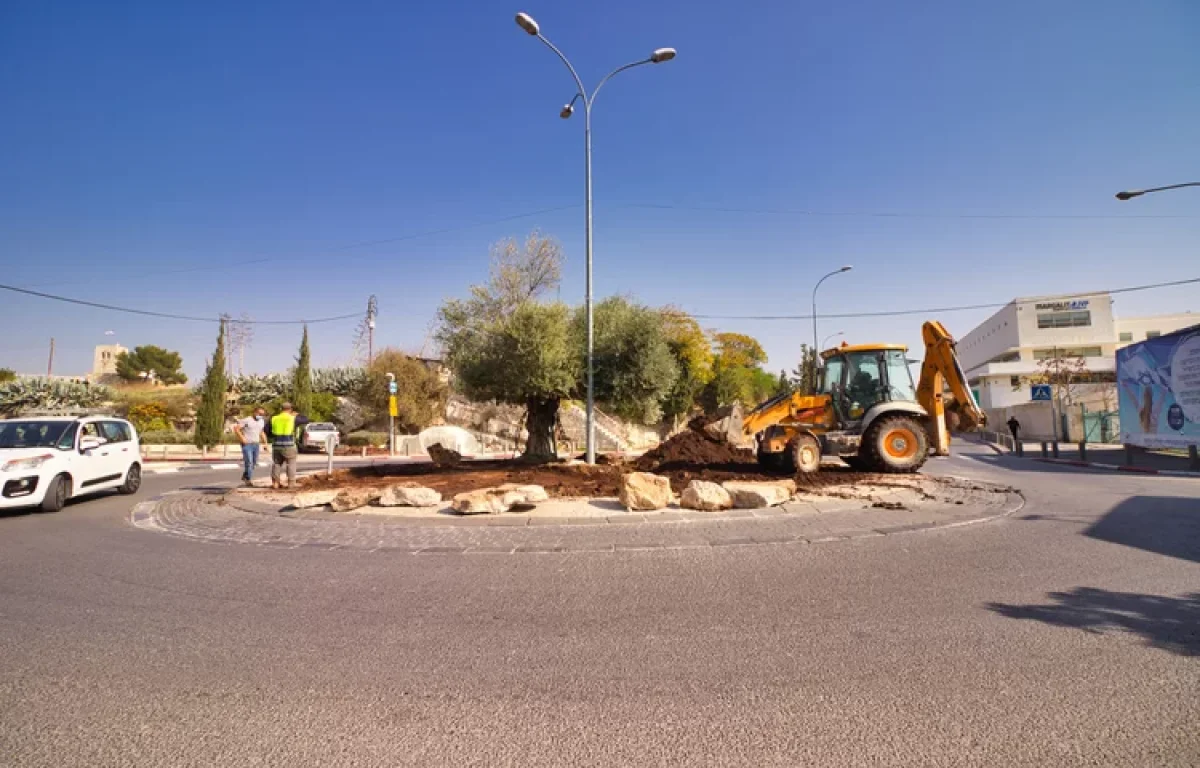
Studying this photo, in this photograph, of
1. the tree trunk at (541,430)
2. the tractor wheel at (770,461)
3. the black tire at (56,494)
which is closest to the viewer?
the black tire at (56,494)

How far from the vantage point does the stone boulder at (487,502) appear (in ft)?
28.7

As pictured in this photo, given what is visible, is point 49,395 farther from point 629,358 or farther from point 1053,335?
point 1053,335

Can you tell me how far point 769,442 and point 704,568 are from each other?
777 cm

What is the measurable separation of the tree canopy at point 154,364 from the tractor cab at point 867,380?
8446 centimetres

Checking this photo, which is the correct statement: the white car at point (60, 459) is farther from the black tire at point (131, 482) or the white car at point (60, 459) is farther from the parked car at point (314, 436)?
the parked car at point (314, 436)

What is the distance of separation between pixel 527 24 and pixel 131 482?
12.8 meters

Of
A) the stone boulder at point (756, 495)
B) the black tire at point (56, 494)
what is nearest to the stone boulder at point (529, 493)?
the stone boulder at point (756, 495)

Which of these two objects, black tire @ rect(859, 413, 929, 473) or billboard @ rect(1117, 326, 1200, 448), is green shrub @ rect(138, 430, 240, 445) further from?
billboard @ rect(1117, 326, 1200, 448)

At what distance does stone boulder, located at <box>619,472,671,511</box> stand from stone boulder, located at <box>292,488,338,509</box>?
14.9ft

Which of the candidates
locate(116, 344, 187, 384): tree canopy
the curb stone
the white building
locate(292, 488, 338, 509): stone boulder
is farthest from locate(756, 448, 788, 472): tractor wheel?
locate(116, 344, 187, 384): tree canopy

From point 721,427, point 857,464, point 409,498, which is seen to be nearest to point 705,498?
point 409,498

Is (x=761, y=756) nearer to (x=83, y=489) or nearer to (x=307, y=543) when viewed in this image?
(x=307, y=543)

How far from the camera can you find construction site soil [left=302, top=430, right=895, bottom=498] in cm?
1129

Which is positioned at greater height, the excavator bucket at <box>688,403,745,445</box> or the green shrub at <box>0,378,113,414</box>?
the green shrub at <box>0,378,113,414</box>
